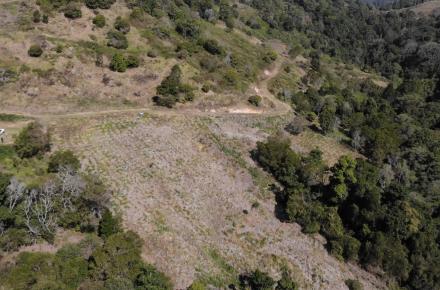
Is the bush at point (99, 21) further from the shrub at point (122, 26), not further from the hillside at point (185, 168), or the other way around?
the shrub at point (122, 26)

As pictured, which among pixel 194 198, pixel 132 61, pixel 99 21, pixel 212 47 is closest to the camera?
pixel 194 198

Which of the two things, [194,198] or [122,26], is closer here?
[194,198]

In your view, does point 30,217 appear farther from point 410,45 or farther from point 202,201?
point 410,45

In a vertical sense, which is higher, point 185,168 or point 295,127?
point 185,168

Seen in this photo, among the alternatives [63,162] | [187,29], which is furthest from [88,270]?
[187,29]

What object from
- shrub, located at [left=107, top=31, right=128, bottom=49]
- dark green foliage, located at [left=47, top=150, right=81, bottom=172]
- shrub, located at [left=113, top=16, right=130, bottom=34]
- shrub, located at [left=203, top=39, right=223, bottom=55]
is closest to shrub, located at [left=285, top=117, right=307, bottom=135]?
shrub, located at [left=203, top=39, right=223, bottom=55]

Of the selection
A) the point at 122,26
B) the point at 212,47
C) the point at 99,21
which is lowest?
the point at 212,47

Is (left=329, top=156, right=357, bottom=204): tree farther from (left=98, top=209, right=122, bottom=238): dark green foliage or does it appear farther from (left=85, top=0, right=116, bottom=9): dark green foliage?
(left=85, top=0, right=116, bottom=9): dark green foliage

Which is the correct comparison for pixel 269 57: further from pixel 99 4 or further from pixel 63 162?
pixel 63 162
